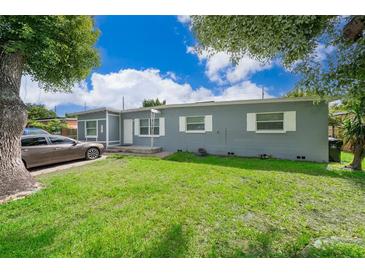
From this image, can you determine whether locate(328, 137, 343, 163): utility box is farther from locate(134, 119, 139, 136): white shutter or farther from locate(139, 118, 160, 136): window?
locate(134, 119, 139, 136): white shutter

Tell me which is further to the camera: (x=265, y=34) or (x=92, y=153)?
(x=92, y=153)

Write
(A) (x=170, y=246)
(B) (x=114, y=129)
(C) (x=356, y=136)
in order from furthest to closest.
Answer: (B) (x=114, y=129) < (C) (x=356, y=136) < (A) (x=170, y=246)

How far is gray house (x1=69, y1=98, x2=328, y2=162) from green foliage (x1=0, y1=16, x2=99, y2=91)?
5.63 meters

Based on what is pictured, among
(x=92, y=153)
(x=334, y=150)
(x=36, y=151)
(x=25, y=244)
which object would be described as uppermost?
(x=36, y=151)

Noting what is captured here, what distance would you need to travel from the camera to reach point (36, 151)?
280 inches

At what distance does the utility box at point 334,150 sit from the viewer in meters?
8.73

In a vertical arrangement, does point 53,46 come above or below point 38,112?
below

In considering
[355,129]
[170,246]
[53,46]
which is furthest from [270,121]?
[53,46]

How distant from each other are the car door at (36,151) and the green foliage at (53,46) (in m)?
2.08

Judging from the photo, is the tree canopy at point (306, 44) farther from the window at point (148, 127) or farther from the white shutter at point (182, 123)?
the window at point (148, 127)

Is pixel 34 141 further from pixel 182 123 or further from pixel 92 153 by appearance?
pixel 182 123

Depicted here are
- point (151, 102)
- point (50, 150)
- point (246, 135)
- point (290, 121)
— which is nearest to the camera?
point (50, 150)

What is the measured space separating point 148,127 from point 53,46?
8.00 m
